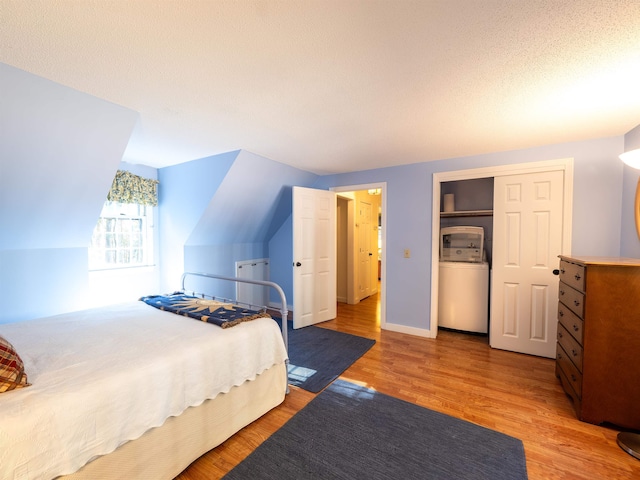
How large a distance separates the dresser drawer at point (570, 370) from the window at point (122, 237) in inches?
195

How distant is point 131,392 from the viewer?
1288mm

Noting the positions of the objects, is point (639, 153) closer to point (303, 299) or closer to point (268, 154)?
point (268, 154)

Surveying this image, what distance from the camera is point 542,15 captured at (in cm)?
119

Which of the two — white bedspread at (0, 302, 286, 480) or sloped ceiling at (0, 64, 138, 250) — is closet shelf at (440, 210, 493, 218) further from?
sloped ceiling at (0, 64, 138, 250)

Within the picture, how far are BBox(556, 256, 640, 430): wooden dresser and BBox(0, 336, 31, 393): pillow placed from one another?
3266 mm

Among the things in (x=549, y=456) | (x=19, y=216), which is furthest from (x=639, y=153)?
(x=19, y=216)

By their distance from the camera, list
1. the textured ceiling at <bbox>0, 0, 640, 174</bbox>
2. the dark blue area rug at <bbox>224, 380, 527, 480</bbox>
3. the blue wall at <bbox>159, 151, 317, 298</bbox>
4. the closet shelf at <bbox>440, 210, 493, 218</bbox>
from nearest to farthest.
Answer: the textured ceiling at <bbox>0, 0, 640, 174</bbox> → the dark blue area rug at <bbox>224, 380, 527, 480</bbox> → the blue wall at <bbox>159, 151, 317, 298</bbox> → the closet shelf at <bbox>440, 210, 493, 218</bbox>

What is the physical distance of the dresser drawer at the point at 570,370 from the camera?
196 centimetres

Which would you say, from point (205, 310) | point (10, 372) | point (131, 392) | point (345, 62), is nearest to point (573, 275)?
point (345, 62)

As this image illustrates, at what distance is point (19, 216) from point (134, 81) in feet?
5.98

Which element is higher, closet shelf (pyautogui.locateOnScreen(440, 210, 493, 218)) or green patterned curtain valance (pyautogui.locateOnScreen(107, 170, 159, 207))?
green patterned curtain valance (pyautogui.locateOnScreen(107, 170, 159, 207))

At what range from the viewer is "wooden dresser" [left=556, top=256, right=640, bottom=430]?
1790 millimetres

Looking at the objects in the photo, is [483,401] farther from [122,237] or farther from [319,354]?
[122,237]

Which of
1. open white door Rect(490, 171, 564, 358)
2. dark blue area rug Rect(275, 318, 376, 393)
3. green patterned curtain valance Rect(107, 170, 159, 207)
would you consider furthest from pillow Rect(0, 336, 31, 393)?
open white door Rect(490, 171, 564, 358)
